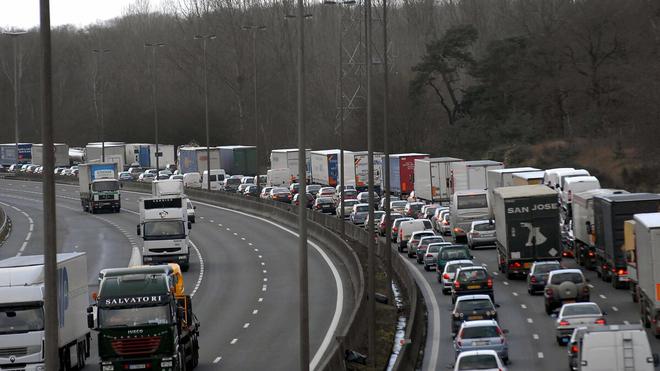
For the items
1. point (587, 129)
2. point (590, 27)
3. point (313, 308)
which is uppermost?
point (590, 27)

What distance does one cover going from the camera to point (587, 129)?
4023 inches

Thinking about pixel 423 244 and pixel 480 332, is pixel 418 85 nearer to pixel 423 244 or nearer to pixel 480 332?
pixel 423 244

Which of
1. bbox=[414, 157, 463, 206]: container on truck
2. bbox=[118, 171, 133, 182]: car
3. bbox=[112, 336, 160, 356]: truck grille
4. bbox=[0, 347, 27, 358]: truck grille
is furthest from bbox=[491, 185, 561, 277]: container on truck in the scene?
bbox=[118, 171, 133, 182]: car

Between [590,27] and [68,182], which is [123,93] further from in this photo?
[590,27]

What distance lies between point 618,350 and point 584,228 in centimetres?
2697

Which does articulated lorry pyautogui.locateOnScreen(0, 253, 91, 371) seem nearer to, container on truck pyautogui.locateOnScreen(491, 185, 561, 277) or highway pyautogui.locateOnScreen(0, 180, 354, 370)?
highway pyautogui.locateOnScreen(0, 180, 354, 370)

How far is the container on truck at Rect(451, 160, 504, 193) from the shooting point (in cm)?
7388

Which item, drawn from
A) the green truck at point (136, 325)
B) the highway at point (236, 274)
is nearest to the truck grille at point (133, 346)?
the green truck at point (136, 325)

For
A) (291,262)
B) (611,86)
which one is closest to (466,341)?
(291,262)

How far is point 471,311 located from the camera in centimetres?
3600

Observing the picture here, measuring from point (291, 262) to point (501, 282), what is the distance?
13696 mm

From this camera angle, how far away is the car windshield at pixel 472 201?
2496 inches

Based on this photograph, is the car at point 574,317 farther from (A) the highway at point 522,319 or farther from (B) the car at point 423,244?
(B) the car at point 423,244

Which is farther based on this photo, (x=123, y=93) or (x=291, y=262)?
(x=123, y=93)
